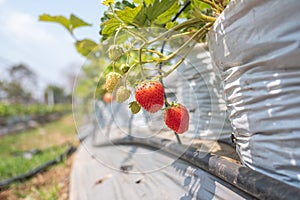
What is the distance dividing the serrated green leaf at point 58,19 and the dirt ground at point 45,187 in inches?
38.2

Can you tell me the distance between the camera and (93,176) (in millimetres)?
1230

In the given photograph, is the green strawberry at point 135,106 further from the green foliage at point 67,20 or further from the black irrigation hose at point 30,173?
the black irrigation hose at point 30,173

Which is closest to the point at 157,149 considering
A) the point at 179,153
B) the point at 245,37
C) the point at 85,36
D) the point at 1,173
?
the point at 179,153

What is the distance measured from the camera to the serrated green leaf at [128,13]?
55 cm

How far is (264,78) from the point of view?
42 centimetres

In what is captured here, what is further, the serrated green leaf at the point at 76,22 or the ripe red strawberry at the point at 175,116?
the serrated green leaf at the point at 76,22

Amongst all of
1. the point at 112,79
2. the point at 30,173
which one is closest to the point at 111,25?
the point at 112,79

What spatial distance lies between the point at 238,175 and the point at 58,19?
0.72 metres

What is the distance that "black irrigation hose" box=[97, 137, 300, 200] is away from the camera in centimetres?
37

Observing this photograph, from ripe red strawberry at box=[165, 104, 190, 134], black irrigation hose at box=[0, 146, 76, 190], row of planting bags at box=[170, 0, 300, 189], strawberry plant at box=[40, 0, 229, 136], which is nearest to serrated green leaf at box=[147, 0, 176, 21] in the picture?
strawberry plant at box=[40, 0, 229, 136]

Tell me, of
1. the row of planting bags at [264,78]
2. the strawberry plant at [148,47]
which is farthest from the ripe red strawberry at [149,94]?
the row of planting bags at [264,78]

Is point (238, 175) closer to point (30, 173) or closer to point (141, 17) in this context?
point (141, 17)

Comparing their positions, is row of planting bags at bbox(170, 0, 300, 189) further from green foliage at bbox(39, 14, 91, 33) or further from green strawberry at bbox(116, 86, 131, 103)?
green foliage at bbox(39, 14, 91, 33)

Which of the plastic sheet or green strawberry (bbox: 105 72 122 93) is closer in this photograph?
green strawberry (bbox: 105 72 122 93)
